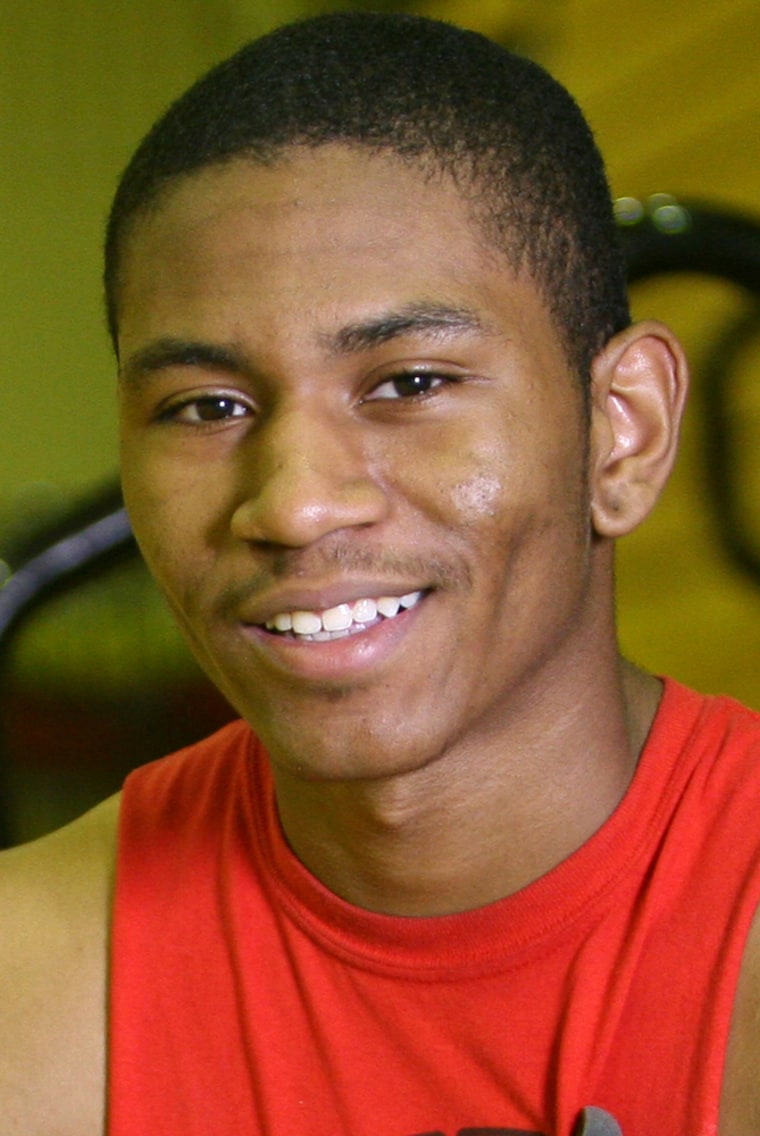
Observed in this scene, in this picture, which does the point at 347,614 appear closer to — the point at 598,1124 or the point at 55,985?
the point at 598,1124

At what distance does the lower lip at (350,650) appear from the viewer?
126 centimetres

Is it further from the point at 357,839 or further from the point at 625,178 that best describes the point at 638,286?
the point at 625,178

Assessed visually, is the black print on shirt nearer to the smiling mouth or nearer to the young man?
the young man

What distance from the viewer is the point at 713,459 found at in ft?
6.58

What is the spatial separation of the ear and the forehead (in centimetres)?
15

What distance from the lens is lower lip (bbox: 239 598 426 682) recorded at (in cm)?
126

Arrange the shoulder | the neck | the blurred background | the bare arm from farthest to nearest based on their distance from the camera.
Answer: the blurred background < the shoulder < the neck < the bare arm

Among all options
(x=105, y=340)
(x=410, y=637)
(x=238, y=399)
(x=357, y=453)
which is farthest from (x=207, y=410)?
(x=105, y=340)

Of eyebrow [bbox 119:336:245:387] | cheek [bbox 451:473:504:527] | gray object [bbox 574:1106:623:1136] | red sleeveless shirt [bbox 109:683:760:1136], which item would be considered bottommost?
gray object [bbox 574:1106:623:1136]

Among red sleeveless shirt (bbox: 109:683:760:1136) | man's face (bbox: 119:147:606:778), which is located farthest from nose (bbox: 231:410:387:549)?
red sleeveless shirt (bbox: 109:683:760:1136)

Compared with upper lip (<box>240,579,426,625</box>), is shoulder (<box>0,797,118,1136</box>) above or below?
below

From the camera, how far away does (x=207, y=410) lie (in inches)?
52.9

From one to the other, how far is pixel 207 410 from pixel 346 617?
0.80 ft

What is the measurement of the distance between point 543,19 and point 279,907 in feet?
8.41
